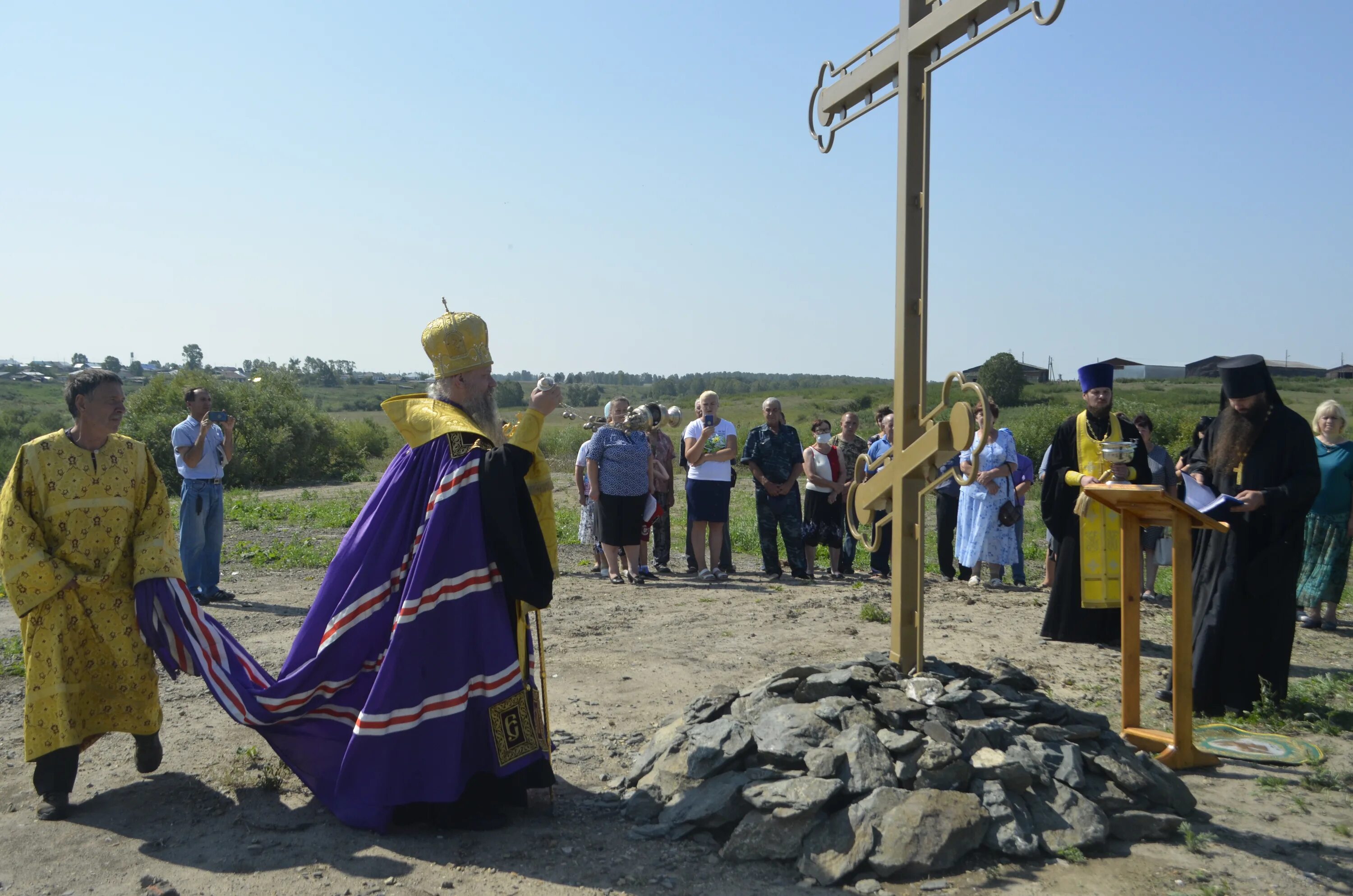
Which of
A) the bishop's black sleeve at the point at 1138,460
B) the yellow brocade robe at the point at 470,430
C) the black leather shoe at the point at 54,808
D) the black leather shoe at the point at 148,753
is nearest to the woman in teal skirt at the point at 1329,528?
the bishop's black sleeve at the point at 1138,460

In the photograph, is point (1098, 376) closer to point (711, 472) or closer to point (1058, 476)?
point (1058, 476)

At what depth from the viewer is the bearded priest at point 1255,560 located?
18.4 ft

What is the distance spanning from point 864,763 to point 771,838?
0.48 meters

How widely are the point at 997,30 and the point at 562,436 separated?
105 feet

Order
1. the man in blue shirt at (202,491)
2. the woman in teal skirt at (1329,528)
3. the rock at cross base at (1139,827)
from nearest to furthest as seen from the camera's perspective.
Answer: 1. the rock at cross base at (1139,827)
2. the woman in teal skirt at (1329,528)
3. the man in blue shirt at (202,491)

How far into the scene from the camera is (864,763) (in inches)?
162

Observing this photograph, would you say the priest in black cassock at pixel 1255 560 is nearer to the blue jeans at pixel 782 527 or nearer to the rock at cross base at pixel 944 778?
the rock at cross base at pixel 944 778

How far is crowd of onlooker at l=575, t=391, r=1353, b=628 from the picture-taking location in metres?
10.2

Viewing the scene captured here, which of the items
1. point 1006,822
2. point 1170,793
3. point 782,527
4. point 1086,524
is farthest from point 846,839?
point 782,527

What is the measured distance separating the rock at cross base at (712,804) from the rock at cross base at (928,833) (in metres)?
0.58

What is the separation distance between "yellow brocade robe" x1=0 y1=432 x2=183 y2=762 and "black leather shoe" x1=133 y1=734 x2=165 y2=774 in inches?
2.5

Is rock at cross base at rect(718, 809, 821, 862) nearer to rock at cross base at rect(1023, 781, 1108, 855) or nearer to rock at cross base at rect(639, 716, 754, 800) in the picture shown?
rock at cross base at rect(639, 716, 754, 800)

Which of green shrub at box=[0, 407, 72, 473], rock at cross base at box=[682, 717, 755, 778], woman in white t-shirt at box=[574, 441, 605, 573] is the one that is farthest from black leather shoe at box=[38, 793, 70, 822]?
green shrub at box=[0, 407, 72, 473]

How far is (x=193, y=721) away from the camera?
18.9 feet
